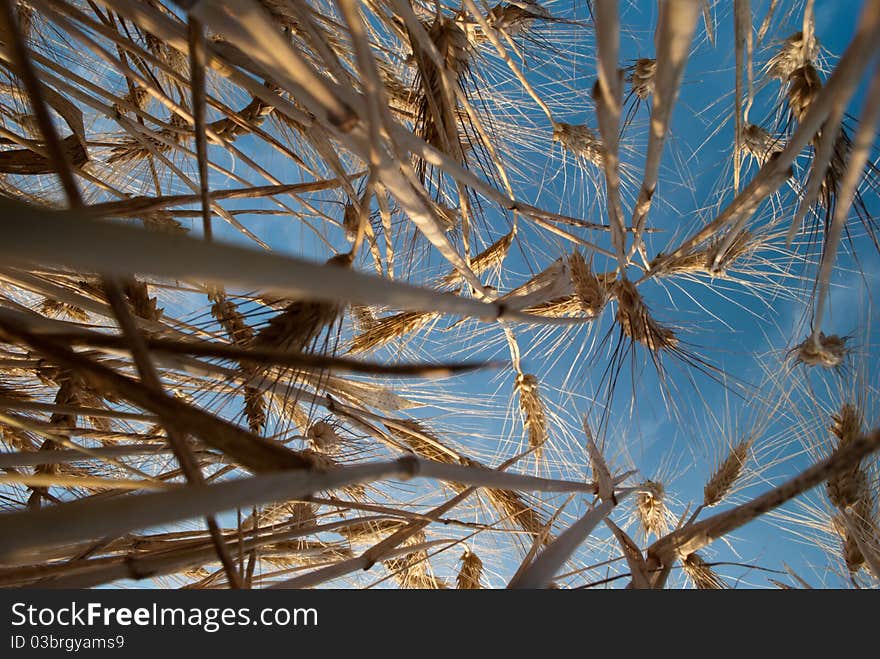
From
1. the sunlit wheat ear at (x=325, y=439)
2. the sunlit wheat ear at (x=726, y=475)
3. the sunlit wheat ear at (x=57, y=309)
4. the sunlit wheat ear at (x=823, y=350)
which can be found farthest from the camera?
the sunlit wheat ear at (x=57, y=309)

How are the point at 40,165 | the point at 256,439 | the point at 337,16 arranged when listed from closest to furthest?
the point at 256,439 → the point at 40,165 → the point at 337,16

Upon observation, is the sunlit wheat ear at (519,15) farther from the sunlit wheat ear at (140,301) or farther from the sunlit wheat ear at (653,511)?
the sunlit wheat ear at (653,511)

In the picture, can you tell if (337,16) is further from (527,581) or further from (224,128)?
(527,581)

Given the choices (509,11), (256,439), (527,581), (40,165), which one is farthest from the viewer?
(509,11)

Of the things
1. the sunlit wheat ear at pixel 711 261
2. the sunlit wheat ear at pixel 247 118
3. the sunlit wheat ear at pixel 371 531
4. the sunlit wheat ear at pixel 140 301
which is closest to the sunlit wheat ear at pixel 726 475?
the sunlit wheat ear at pixel 711 261

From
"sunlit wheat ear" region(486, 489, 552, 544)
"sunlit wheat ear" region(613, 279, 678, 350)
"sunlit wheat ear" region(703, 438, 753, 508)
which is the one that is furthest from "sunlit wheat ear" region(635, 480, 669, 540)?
"sunlit wheat ear" region(613, 279, 678, 350)

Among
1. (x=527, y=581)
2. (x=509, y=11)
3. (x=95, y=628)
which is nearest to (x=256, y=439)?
(x=527, y=581)

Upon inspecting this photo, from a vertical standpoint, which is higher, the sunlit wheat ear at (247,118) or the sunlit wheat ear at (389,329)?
the sunlit wheat ear at (247,118)
